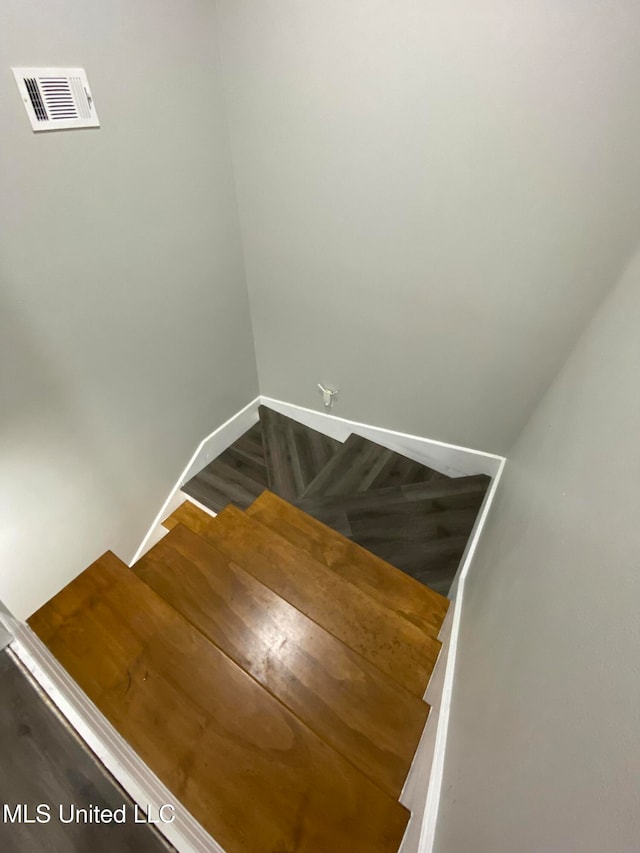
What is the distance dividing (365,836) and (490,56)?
1.86 meters

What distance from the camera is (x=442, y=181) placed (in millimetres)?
1289

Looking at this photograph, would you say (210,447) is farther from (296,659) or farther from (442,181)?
(442,181)

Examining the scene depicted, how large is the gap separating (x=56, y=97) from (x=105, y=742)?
159 centimetres

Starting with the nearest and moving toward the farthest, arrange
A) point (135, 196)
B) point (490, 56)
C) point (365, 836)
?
point (365, 836), point (490, 56), point (135, 196)

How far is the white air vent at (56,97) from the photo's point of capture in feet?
3.25

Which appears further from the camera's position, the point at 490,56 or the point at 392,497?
the point at 392,497

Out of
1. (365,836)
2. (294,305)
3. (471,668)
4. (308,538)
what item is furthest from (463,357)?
(365,836)

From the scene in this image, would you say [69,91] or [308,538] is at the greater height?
[69,91]

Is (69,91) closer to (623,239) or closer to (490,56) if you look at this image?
(490,56)

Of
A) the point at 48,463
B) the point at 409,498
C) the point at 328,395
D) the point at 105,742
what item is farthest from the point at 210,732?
the point at 328,395

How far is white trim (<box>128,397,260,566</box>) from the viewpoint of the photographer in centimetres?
202

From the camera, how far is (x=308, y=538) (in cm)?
158

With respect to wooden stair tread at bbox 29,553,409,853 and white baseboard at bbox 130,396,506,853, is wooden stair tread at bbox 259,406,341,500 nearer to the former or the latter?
white baseboard at bbox 130,396,506,853

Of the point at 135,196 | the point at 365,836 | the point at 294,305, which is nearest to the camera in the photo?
the point at 365,836
